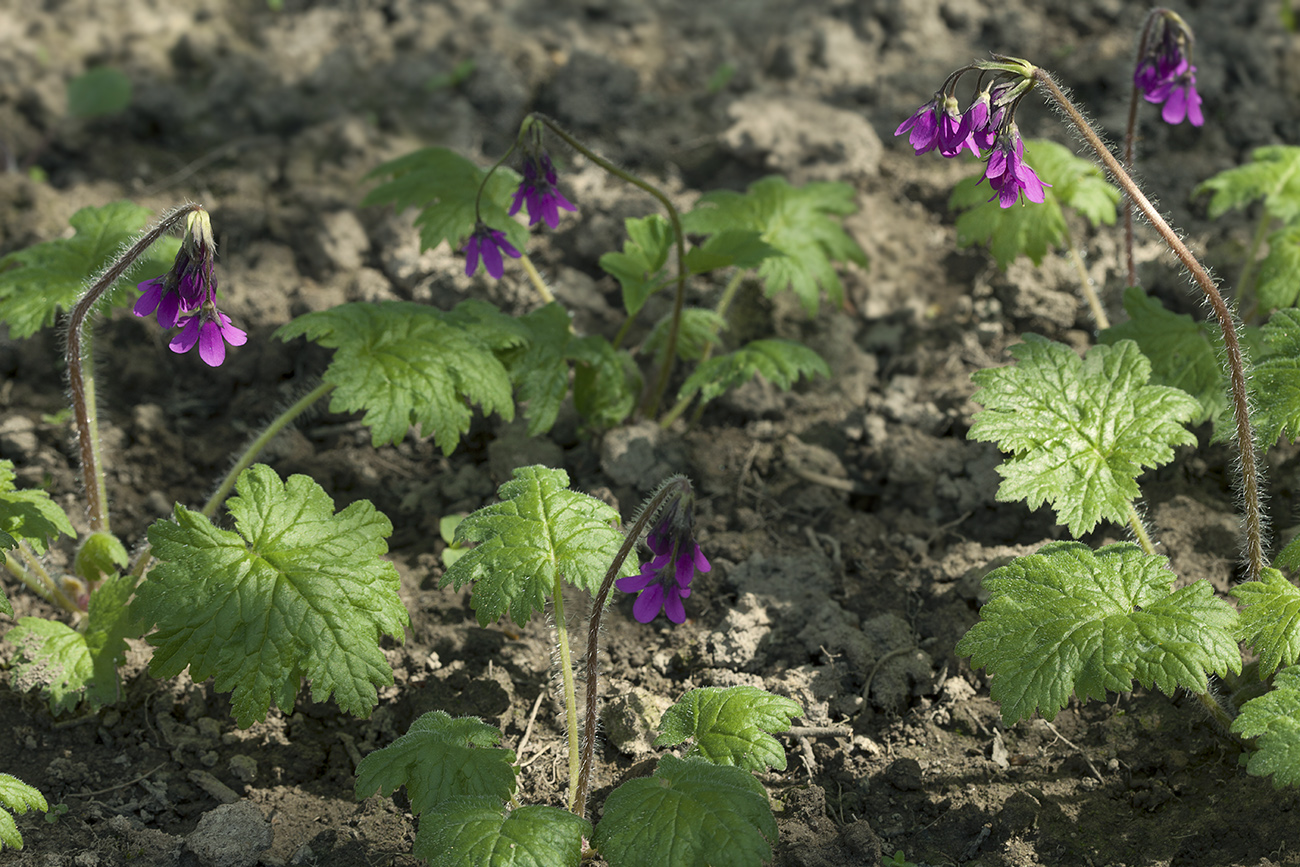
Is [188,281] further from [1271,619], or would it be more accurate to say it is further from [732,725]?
[1271,619]

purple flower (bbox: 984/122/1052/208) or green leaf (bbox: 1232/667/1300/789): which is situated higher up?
purple flower (bbox: 984/122/1052/208)

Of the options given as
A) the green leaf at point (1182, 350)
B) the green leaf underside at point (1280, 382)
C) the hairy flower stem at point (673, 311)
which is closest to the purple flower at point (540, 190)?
the hairy flower stem at point (673, 311)

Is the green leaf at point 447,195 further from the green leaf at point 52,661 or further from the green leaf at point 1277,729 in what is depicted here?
the green leaf at point 1277,729

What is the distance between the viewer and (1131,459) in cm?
323

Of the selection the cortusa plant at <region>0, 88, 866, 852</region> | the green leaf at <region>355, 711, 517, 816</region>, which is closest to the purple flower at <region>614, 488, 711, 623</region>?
the cortusa plant at <region>0, 88, 866, 852</region>

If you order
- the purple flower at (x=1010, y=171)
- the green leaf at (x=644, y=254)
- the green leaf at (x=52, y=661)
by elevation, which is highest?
the purple flower at (x=1010, y=171)

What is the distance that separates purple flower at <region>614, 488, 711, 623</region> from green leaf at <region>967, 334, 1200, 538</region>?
1009 mm

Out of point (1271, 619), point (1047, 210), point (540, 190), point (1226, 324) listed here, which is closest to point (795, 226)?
point (1047, 210)

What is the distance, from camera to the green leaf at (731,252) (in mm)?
3953

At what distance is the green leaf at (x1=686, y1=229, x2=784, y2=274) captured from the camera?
3.95 metres

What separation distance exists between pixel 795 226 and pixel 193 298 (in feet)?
8.64

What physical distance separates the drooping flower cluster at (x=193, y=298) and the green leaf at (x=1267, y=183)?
153 inches

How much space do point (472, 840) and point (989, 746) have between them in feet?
5.60

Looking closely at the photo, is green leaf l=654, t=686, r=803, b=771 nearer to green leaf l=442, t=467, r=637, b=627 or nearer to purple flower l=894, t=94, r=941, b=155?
green leaf l=442, t=467, r=637, b=627
